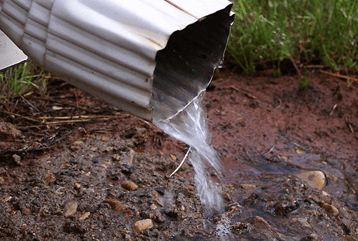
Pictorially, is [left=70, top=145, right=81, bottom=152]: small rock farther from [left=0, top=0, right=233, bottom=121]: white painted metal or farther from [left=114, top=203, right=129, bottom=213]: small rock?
[left=0, top=0, right=233, bottom=121]: white painted metal

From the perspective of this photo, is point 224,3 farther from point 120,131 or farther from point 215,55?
point 120,131

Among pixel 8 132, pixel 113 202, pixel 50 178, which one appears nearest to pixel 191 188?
pixel 113 202

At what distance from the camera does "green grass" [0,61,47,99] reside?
248 cm

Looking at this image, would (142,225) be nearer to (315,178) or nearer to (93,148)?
(93,148)

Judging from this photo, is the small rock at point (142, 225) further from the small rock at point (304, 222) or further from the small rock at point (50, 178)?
the small rock at point (304, 222)

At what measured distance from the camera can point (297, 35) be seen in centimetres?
332

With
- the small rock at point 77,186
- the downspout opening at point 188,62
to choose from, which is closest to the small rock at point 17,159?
the small rock at point 77,186

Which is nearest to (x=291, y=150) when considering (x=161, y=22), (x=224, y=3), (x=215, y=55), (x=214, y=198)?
(x=214, y=198)

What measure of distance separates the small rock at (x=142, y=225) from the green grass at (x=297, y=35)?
1679mm

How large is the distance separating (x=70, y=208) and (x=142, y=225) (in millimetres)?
326

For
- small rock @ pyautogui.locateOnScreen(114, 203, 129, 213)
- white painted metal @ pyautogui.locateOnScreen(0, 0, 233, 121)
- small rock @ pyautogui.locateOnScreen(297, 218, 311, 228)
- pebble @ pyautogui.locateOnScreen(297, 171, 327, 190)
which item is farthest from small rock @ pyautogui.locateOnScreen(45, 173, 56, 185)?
pebble @ pyautogui.locateOnScreen(297, 171, 327, 190)

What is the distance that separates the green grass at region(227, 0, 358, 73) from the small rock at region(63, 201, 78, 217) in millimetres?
1780

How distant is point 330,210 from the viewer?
2102 millimetres

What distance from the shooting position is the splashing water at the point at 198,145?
1.83 m
